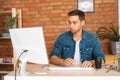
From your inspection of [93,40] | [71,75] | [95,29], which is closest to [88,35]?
[93,40]

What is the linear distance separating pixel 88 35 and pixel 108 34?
1143 millimetres

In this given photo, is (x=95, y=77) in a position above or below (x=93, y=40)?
below

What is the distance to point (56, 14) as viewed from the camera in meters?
3.94

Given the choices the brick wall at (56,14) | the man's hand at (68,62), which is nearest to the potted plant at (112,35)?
the brick wall at (56,14)

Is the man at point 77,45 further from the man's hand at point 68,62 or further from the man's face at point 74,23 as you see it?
the man's hand at point 68,62

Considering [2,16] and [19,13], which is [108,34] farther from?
[2,16]

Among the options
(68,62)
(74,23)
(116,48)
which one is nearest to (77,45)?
(74,23)

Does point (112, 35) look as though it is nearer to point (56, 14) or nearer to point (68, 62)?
point (56, 14)

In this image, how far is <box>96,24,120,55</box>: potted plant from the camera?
3.48 metres

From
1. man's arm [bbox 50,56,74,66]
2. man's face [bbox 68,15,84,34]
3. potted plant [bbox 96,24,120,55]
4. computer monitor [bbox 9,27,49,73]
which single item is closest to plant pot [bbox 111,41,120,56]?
potted plant [bbox 96,24,120,55]

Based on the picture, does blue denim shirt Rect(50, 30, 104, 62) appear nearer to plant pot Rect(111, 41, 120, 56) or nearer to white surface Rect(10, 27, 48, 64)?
white surface Rect(10, 27, 48, 64)

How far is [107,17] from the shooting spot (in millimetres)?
3809

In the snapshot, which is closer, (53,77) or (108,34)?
(53,77)

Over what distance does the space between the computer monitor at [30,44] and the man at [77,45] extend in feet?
1.96
